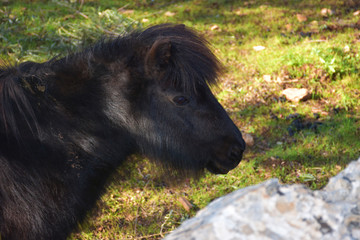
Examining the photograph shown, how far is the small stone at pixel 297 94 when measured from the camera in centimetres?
492

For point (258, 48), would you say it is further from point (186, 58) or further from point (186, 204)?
point (186, 58)

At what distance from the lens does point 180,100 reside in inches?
105

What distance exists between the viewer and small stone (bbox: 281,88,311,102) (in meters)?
4.92

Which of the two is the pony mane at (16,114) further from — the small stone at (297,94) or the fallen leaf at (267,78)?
the fallen leaf at (267,78)

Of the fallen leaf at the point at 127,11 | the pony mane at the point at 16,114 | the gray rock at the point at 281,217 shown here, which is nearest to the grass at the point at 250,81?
the fallen leaf at the point at 127,11

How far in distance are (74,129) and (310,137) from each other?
2.76 meters

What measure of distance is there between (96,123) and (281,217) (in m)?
1.69

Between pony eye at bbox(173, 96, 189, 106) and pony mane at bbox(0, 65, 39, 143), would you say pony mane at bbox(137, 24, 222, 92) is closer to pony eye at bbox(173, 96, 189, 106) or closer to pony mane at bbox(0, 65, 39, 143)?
pony eye at bbox(173, 96, 189, 106)

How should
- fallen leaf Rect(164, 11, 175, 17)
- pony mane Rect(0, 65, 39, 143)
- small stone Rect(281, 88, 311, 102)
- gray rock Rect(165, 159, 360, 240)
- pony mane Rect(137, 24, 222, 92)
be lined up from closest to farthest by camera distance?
gray rock Rect(165, 159, 360, 240) < pony mane Rect(0, 65, 39, 143) < pony mane Rect(137, 24, 222, 92) < small stone Rect(281, 88, 311, 102) < fallen leaf Rect(164, 11, 175, 17)

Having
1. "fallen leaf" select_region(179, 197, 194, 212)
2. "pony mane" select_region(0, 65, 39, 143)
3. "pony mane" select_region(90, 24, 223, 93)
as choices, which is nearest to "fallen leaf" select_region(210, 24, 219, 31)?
"fallen leaf" select_region(179, 197, 194, 212)

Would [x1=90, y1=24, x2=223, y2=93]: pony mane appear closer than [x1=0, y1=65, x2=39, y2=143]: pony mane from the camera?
No

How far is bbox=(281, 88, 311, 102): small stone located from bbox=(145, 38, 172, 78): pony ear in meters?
2.74

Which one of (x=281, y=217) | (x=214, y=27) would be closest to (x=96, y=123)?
(x=281, y=217)

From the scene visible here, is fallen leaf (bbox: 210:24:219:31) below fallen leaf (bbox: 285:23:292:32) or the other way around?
the other way around
